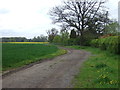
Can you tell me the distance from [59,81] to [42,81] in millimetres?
714

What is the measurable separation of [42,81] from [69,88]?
170 centimetres

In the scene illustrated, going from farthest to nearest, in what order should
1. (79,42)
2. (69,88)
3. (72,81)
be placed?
(79,42) < (72,81) < (69,88)

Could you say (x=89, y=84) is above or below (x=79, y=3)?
below

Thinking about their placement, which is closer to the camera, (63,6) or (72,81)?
(72,81)

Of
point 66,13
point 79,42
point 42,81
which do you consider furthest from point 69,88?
point 79,42

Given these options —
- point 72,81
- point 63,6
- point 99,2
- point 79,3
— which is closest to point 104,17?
point 99,2

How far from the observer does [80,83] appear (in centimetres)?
834

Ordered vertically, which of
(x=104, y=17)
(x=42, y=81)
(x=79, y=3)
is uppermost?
(x=79, y=3)

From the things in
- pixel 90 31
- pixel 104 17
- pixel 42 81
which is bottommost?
pixel 42 81

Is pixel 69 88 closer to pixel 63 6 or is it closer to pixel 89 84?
pixel 89 84

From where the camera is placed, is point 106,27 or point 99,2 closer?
point 99,2

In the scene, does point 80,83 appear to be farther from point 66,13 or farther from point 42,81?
point 66,13

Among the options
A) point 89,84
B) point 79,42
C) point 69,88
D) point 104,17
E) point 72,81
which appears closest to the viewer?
point 69,88

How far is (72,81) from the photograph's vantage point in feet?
29.0
